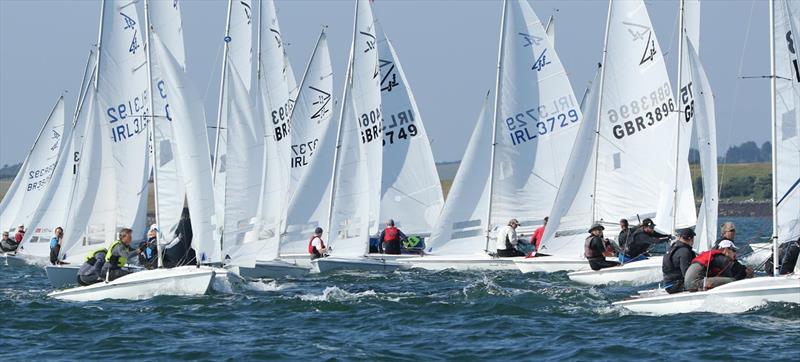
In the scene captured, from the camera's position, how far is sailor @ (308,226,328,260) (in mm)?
29516

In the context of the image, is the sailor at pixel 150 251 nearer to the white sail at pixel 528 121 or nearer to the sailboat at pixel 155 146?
the sailboat at pixel 155 146

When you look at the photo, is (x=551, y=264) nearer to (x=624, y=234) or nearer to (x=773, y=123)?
(x=624, y=234)

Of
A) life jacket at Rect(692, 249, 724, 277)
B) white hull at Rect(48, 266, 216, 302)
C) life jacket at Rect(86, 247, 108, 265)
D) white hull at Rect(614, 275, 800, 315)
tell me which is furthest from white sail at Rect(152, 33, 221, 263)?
life jacket at Rect(692, 249, 724, 277)

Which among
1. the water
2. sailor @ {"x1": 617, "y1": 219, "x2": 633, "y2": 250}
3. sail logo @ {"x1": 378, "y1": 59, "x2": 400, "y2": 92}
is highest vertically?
sail logo @ {"x1": 378, "y1": 59, "x2": 400, "y2": 92}

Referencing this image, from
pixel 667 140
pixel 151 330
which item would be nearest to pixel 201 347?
pixel 151 330

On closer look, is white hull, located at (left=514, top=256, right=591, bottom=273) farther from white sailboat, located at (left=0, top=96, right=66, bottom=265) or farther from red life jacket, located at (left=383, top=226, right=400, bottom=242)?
white sailboat, located at (left=0, top=96, right=66, bottom=265)

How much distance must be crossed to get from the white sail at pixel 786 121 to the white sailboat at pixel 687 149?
380 cm

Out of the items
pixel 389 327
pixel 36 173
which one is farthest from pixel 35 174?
pixel 389 327

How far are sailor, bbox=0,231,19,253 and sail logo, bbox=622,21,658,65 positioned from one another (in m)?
17.5

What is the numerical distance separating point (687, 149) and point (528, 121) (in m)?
3.89

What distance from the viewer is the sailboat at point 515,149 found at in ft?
100

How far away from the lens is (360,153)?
30.4 meters

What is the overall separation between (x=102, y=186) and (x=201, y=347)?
8405 millimetres

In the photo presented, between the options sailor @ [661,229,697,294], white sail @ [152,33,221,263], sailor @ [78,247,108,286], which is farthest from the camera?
white sail @ [152,33,221,263]
